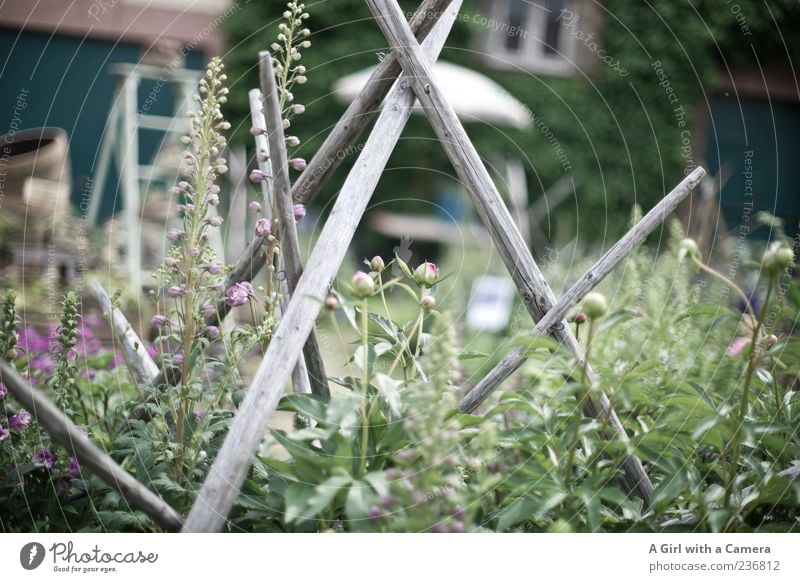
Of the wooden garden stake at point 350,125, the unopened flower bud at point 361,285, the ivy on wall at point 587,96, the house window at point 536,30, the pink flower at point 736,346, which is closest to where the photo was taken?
the unopened flower bud at point 361,285

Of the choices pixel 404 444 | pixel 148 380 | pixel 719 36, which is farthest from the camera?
pixel 719 36

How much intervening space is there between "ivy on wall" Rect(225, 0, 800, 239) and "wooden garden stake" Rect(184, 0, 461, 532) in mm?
4875

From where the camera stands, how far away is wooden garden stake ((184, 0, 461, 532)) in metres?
1.19

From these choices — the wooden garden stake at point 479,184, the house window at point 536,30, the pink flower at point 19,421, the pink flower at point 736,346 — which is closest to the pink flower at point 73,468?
the pink flower at point 19,421

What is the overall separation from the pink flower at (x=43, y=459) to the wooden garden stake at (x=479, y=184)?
3.23 feet

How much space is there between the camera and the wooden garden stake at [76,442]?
1028mm

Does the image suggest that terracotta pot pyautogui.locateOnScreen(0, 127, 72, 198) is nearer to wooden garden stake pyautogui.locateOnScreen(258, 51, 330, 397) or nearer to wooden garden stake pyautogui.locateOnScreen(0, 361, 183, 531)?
wooden garden stake pyautogui.locateOnScreen(258, 51, 330, 397)

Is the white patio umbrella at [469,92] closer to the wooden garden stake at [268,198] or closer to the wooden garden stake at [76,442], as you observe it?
the wooden garden stake at [268,198]

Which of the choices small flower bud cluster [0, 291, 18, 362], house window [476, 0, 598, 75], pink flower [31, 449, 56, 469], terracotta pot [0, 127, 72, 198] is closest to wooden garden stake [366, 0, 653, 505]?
Result: small flower bud cluster [0, 291, 18, 362]

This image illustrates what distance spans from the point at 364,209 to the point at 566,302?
421 millimetres
